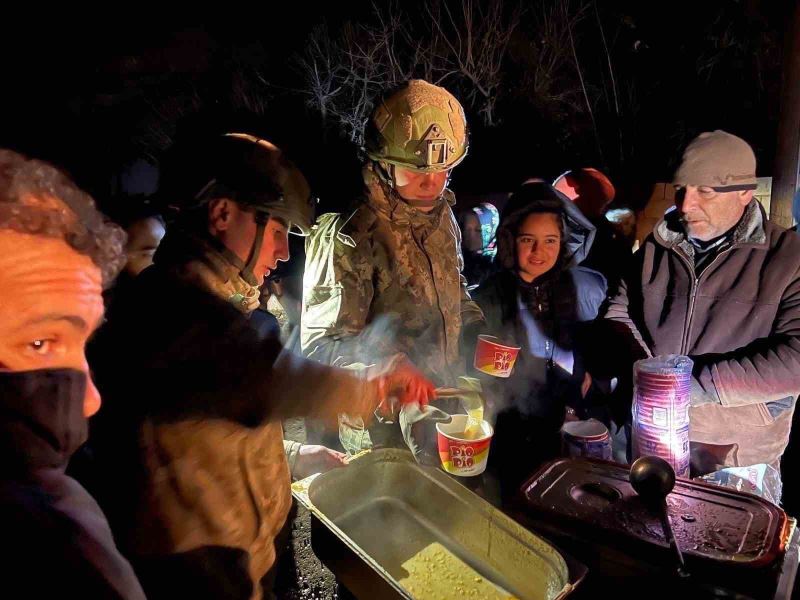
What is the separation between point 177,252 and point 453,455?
4.91ft

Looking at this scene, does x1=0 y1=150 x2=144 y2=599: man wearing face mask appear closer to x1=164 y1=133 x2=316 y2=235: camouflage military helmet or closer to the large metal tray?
x1=164 y1=133 x2=316 y2=235: camouflage military helmet

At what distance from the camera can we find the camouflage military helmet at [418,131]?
338cm

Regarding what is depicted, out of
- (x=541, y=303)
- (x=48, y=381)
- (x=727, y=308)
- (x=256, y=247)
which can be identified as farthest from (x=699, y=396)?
(x=48, y=381)

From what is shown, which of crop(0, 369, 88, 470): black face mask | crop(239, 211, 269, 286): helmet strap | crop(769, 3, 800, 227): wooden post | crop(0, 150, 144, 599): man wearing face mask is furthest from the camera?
crop(769, 3, 800, 227): wooden post

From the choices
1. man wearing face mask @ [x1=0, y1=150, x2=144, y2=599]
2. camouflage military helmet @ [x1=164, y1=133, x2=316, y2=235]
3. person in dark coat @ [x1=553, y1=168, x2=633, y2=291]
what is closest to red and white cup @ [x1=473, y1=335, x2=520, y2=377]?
camouflage military helmet @ [x1=164, y1=133, x2=316, y2=235]

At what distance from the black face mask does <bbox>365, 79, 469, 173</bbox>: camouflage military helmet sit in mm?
2549

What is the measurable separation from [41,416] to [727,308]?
10.7 ft

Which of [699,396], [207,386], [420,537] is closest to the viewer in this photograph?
[207,386]

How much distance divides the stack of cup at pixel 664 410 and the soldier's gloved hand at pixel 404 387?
3.26ft

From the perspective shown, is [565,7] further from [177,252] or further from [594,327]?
[177,252]

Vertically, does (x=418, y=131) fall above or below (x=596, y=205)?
above

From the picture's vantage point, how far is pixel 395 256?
3.47m

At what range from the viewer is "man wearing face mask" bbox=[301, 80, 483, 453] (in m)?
3.25

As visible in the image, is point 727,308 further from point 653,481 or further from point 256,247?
point 256,247
